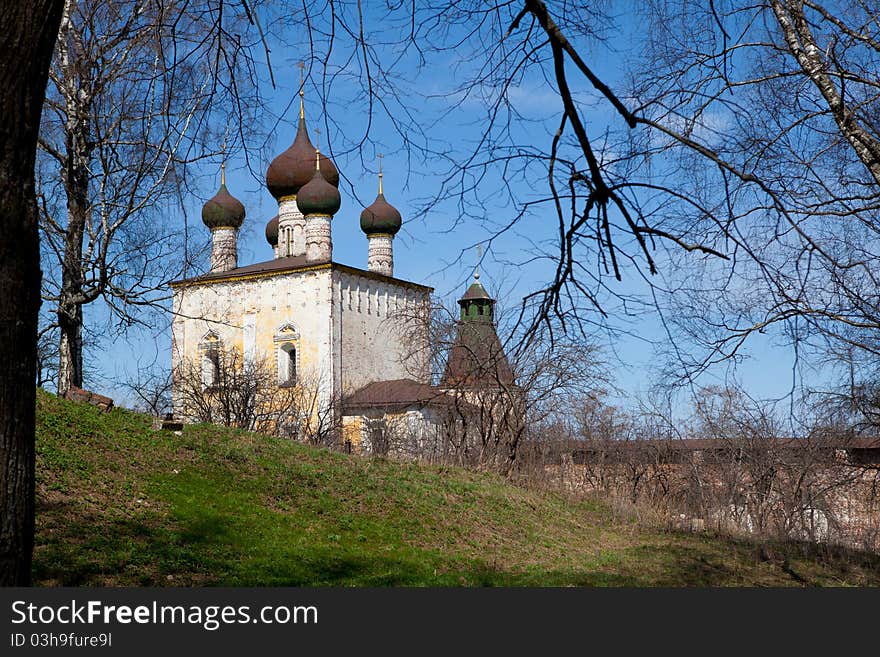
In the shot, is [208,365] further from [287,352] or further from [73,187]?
[73,187]

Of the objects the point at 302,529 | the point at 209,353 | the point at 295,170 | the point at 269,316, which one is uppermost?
the point at 295,170

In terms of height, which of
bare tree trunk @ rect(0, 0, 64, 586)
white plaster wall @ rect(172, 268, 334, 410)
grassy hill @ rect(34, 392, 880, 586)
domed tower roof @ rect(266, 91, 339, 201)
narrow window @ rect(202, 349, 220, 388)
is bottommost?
grassy hill @ rect(34, 392, 880, 586)

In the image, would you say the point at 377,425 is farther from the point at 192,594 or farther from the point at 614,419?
the point at 192,594

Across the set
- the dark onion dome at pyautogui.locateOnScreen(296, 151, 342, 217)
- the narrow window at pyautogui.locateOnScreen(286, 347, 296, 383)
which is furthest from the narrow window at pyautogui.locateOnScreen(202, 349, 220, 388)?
the dark onion dome at pyautogui.locateOnScreen(296, 151, 342, 217)

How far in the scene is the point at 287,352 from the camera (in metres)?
41.4

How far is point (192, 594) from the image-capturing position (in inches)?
192

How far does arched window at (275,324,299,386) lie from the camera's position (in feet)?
133

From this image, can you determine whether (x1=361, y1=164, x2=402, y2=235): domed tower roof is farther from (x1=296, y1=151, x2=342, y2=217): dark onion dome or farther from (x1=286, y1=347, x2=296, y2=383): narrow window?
(x1=286, y1=347, x2=296, y2=383): narrow window

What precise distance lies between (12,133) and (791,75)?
22.6 ft

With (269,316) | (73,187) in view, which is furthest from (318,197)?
(73,187)

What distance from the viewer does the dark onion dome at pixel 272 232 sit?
4482 cm

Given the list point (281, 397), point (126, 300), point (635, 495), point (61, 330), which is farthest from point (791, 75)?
point (281, 397)

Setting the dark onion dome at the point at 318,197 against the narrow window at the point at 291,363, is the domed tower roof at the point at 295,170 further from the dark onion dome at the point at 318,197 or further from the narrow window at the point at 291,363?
the narrow window at the point at 291,363

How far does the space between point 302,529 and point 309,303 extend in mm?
28406
